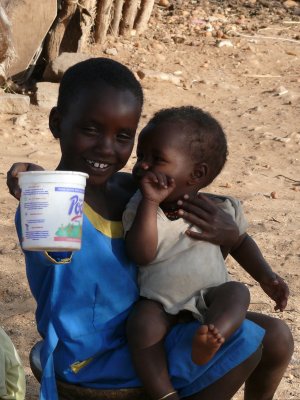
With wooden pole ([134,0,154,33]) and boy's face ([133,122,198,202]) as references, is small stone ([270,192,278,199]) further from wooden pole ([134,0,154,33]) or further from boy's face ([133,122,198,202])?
wooden pole ([134,0,154,33])

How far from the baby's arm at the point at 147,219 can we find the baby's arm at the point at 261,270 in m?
0.41

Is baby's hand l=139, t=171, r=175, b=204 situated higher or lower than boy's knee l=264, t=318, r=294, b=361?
higher

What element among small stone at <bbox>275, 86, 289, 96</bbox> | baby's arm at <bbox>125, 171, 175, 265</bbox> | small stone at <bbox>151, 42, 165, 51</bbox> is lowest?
small stone at <bbox>151, 42, 165, 51</bbox>

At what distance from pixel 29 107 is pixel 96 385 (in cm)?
442

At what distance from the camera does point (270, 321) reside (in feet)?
8.42

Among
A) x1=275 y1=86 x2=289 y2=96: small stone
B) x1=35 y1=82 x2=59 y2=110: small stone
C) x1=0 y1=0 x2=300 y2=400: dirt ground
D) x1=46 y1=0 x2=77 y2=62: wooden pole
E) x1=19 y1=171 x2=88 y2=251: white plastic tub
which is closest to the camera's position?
x1=19 y1=171 x2=88 y2=251: white plastic tub

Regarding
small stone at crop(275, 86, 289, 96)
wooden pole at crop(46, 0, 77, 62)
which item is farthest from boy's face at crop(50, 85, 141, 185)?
small stone at crop(275, 86, 289, 96)

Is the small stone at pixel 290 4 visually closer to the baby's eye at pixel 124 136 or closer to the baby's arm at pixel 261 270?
the baby's arm at pixel 261 270

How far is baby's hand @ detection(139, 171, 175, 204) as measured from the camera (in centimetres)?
240

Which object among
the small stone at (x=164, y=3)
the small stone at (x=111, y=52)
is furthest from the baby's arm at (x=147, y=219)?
the small stone at (x=164, y=3)

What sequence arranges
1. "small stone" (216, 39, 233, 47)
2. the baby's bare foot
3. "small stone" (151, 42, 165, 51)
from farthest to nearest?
"small stone" (216, 39, 233, 47) → "small stone" (151, 42, 165, 51) → the baby's bare foot

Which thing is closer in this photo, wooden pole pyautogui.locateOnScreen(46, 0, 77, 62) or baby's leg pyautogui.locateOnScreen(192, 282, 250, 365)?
baby's leg pyautogui.locateOnScreen(192, 282, 250, 365)

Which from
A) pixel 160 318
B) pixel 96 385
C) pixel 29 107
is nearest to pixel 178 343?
pixel 160 318

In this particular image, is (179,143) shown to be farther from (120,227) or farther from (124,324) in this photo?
(124,324)
